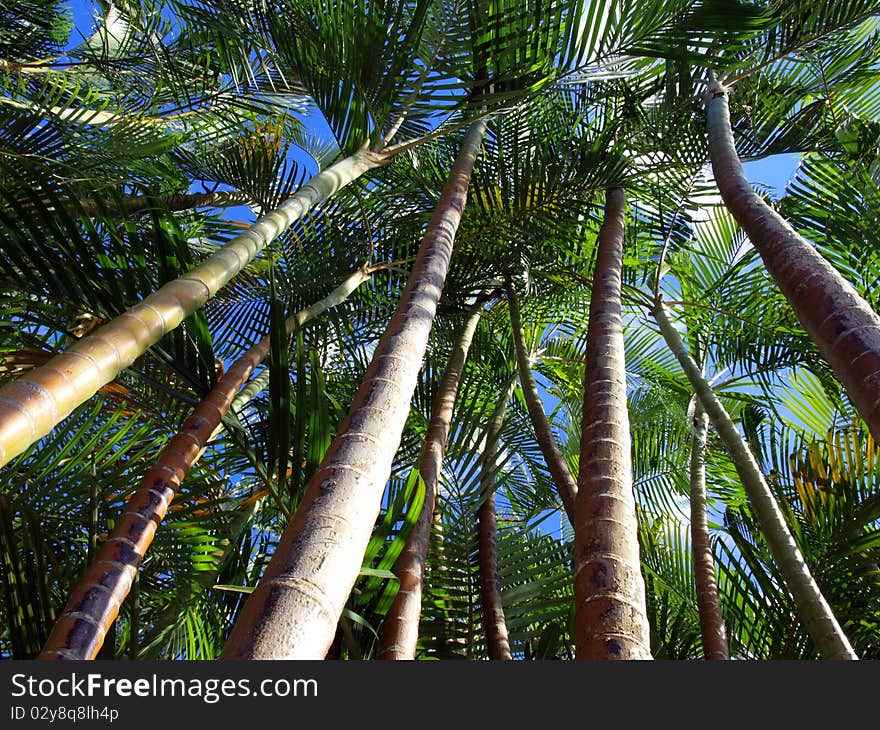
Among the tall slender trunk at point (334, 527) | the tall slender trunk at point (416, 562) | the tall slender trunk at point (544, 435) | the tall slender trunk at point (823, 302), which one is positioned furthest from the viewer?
the tall slender trunk at point (544, 435)

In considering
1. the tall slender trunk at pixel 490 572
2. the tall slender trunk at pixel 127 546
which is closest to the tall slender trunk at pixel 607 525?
the tall slender trunk at pixel 490 572

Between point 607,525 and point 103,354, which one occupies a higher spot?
point 103,354

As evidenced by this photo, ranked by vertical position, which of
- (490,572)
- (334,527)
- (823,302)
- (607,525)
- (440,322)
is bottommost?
(334,527)

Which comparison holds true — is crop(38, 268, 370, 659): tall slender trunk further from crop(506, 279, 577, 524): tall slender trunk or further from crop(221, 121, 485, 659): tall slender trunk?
→ crop(506, 279, 577, 524): tall slender trunk

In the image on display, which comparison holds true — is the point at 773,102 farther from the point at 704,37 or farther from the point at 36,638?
the point at 36,638

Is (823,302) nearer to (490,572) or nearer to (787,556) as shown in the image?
(787,556)

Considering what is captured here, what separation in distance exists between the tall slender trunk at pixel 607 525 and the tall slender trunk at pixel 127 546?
49.0 inches

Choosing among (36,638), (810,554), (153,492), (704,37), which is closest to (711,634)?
(810,554)

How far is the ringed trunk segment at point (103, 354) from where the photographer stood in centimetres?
143

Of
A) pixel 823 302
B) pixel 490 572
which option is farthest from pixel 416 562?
pixel 823 302

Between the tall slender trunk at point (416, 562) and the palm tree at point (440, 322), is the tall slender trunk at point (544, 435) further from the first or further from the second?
the tall slender trunk at point (416, 562)

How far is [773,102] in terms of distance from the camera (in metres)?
4.68

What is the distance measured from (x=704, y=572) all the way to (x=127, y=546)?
2.51 m

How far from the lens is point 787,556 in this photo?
2.55 metres
